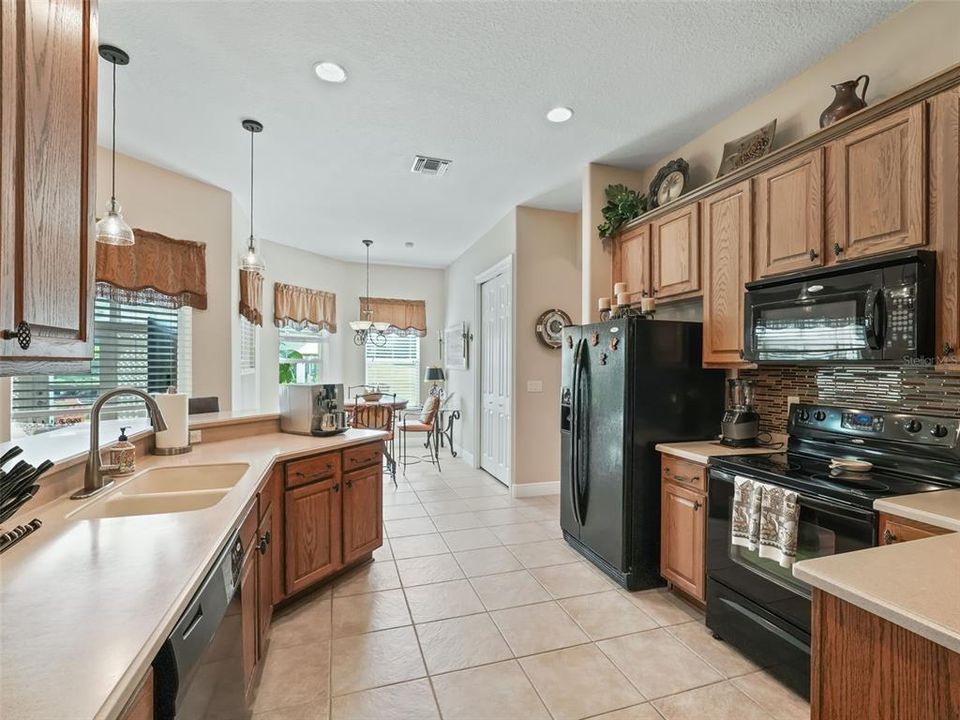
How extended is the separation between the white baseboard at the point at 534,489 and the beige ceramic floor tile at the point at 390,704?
2.66 meters

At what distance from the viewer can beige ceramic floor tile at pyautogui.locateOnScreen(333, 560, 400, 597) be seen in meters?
2.70

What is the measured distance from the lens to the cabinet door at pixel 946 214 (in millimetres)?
1647

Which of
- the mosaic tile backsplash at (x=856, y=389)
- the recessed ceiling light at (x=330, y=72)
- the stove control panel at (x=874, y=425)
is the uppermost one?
the recessed ceiling light at (x=330, y=72)

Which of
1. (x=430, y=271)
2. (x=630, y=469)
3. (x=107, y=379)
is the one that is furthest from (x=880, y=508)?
(x=430, y=271)

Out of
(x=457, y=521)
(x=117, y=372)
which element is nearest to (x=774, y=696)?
(x=457, y=521)

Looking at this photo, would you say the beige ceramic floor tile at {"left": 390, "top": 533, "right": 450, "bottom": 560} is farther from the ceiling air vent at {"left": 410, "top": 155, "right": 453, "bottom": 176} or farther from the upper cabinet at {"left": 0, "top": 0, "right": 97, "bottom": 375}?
the ceiling air vent at {"left": 410, "top": 155, "right": 453, "bottom": 176}

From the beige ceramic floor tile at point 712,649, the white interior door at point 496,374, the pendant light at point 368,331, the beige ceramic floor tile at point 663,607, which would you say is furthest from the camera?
the pendant light at point 368,331

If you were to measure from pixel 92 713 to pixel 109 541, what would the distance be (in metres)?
0.77

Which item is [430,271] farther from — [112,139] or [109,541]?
[109,541]

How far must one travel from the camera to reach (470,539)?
137 inches

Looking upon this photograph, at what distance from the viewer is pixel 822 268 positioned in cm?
206

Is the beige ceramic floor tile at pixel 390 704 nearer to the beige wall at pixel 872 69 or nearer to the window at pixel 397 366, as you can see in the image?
the beige wall at pixel 872 69

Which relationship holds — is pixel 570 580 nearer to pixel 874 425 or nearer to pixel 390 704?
pixel 390 704

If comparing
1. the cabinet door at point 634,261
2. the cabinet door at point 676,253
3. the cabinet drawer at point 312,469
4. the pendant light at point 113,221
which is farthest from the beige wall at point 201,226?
the cabinet door at point 676,253
